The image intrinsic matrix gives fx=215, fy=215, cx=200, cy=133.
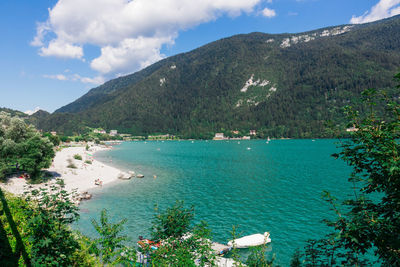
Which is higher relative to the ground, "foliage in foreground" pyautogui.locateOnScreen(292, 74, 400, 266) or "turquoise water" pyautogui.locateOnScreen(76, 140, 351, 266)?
"foliage in foreground" pyautogui.locateOnScreen(292, 74, 400, 266)

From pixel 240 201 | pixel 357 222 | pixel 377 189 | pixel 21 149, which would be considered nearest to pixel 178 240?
pixel 357 222

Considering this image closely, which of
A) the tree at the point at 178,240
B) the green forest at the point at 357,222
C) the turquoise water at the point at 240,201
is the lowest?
the turquoise water at the point at 240,201

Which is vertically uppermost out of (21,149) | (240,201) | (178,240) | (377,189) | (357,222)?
(21,149)

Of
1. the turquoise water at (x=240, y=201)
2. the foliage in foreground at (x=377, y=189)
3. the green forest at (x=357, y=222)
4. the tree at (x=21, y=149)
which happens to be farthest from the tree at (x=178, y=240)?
the tree at (x=21, y=149)

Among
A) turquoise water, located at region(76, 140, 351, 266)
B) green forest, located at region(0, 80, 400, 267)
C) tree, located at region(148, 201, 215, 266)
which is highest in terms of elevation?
green forest, located at region(0, 80, 400, 267)

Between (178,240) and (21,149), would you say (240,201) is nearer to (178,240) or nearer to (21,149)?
(178,240)

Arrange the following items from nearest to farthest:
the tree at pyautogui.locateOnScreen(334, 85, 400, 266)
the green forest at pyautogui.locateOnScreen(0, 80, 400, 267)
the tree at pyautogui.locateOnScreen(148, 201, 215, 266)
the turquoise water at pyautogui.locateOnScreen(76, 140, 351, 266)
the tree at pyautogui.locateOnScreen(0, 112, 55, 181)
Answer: the tree at pyautogui.locateOnScreen(334, 85, 400, 266)
the green forest at pyautogui.locateOnScreen(0, 80, 400, 267)
the tree at pyautogui.locateOnScreen(148, 201, 215, 266)
the turquoise water at pyautogui.locateOnScreen(76, 140, 351, 266)
the tree at pyautogui.locateOnScreen(0, 112, 55, 181)

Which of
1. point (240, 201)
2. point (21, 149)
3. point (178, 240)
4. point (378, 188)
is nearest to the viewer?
point (378, 188)

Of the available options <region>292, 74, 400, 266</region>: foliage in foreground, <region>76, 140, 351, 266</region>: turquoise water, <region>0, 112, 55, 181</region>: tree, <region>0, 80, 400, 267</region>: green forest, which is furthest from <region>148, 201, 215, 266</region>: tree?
<region>0, 112, 55, 181</region>: tree

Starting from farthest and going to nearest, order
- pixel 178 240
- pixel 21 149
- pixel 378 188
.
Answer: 1. pixel 21 149
2. pixel 178 240
3. pixel 378 188

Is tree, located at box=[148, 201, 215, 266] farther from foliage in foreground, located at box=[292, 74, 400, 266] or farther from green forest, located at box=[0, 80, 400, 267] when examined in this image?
foliage in foreground, located at box=[292, 74, 400, 266]

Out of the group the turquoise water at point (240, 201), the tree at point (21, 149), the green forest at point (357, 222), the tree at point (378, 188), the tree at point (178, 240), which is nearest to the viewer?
the tree at point (378, 188)

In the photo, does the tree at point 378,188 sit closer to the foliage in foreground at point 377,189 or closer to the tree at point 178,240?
the foliage in foreground at point 377,189

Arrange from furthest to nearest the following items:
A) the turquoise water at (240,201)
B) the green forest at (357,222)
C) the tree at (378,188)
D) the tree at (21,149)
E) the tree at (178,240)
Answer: the tree at (21,149) → the turquoise water at (240,201) → the tree at (178,240) → the green forest at (357,222) → the tree at (378,188)
